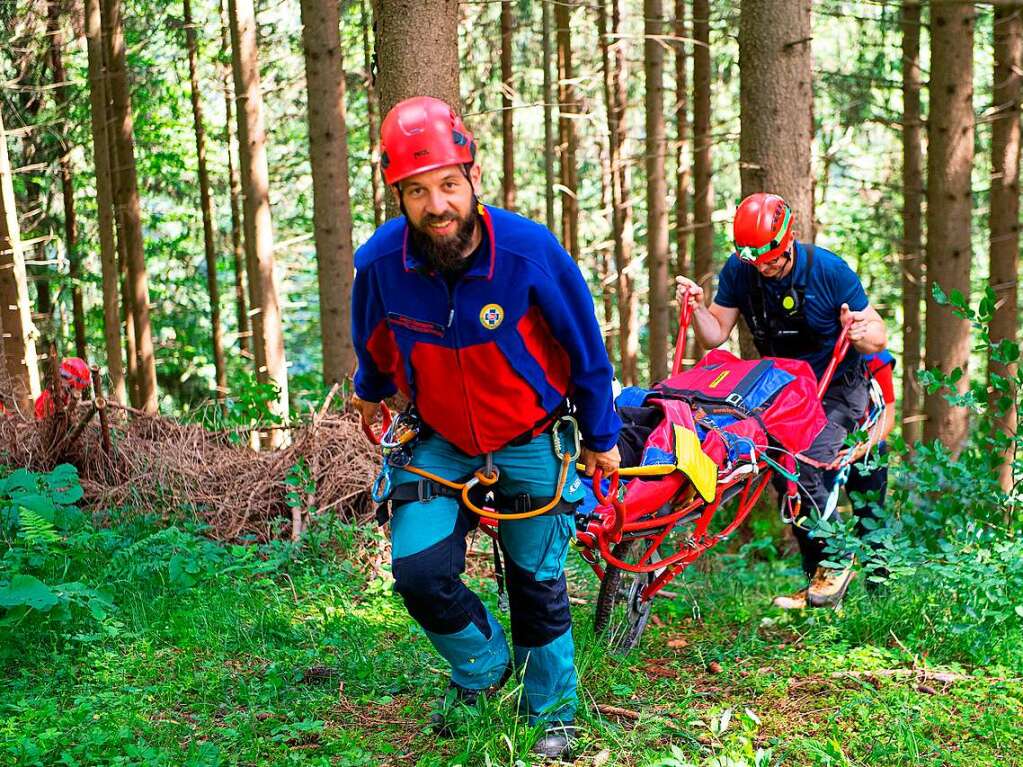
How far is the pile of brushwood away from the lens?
6.52 meters

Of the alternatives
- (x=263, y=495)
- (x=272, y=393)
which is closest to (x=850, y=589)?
(x=263, y=495)

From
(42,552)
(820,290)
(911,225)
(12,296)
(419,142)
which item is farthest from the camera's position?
(911,225)

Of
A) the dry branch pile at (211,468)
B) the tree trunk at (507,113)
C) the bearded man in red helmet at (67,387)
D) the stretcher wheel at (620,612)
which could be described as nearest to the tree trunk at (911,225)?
the tree trunk at (507,113)

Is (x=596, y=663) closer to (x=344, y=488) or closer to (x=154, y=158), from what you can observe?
(x=344, y=488)

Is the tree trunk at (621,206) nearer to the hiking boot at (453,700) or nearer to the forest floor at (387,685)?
the forest floor at (387,685)

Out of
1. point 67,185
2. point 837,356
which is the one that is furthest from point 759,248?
point 67,185

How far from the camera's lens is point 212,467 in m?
6.87

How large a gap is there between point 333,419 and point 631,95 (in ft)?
63.9

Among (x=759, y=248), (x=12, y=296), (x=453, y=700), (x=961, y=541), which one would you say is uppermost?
(x=759, y=248)

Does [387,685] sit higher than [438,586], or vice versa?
[438,586]

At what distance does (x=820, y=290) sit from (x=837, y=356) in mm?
413

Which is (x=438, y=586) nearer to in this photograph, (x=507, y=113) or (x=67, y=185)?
(x=507, y=113)

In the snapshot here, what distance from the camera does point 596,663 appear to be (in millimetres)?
4699

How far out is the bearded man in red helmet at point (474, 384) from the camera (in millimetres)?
3504
